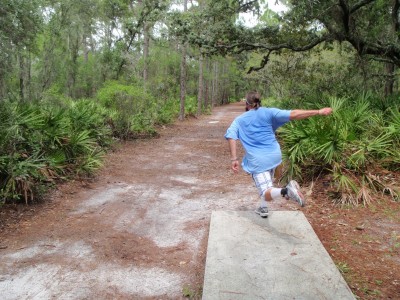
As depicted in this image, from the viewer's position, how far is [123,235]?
204 inches

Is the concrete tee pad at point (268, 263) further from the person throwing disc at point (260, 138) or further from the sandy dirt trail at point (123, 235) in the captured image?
the person throwing disc at point (260, 138)

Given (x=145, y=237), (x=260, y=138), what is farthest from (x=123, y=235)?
(x=260, y=138)

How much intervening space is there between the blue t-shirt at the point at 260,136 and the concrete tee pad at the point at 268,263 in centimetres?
90

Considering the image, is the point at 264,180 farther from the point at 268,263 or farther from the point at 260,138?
the point at 268,263

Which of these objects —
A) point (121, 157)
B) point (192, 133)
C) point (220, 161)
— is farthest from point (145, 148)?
point (192, 133)

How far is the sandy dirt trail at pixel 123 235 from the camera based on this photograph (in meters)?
3.84

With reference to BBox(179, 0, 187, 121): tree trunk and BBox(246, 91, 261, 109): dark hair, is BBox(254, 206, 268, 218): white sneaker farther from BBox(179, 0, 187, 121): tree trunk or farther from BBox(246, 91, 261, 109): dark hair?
BBox(179, 0, 187, 121): tree trunk

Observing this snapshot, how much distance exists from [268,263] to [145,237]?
1.99 metres

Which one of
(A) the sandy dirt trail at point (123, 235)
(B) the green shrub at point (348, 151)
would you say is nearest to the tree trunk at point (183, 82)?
(A) the sandy dirt trail at point (123, 235)

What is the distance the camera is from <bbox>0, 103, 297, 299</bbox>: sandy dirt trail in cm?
384

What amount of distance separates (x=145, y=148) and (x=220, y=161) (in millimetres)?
3408

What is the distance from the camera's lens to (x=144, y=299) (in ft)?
11.7

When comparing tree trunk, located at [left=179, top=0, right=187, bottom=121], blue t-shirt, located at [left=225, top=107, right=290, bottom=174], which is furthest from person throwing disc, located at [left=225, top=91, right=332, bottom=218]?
tree trunk, located at [left=179, top=0, right=187, bottom=121]

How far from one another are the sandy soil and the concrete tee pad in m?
0.27
